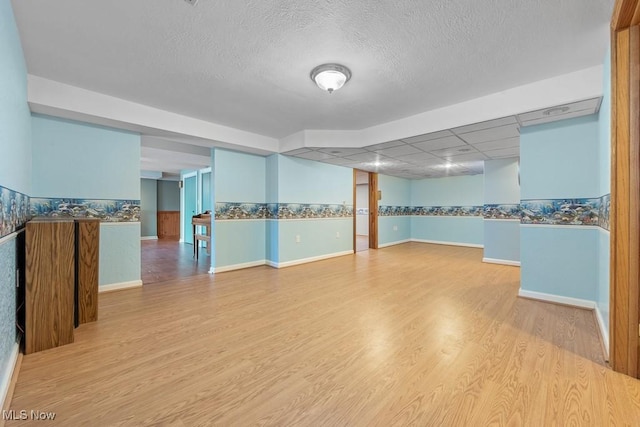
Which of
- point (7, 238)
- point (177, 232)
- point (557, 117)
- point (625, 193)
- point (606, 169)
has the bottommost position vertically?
point (177, 232)

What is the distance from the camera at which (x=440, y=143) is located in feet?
13.3

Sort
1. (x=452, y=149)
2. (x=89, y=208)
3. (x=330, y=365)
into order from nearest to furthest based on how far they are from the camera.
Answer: (x=330, y=365), (x=89, y=208), (x=452, y=149)

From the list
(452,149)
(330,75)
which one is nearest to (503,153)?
(452,149)

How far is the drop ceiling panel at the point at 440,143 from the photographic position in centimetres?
382

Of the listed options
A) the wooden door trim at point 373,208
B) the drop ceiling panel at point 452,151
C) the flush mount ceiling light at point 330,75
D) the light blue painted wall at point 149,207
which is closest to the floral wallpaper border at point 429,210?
the wooden door trim at point 373,208

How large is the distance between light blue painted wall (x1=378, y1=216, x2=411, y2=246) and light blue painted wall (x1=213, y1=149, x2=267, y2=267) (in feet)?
11.8

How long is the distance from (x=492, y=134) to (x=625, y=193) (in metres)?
2.19

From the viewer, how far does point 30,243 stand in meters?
1.93

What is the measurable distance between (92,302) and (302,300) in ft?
6.64

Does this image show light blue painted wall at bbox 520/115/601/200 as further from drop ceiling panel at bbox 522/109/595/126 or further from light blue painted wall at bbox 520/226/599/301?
light blue painted wall at bbox 520/226/599/301

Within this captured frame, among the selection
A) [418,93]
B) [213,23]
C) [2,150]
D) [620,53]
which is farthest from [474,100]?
[2,150]

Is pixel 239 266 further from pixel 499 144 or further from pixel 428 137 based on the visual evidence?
pixel 499 144

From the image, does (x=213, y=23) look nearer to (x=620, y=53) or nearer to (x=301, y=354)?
(x=301, y=354)

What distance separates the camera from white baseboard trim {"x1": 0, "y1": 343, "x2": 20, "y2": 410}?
141 centimetres
